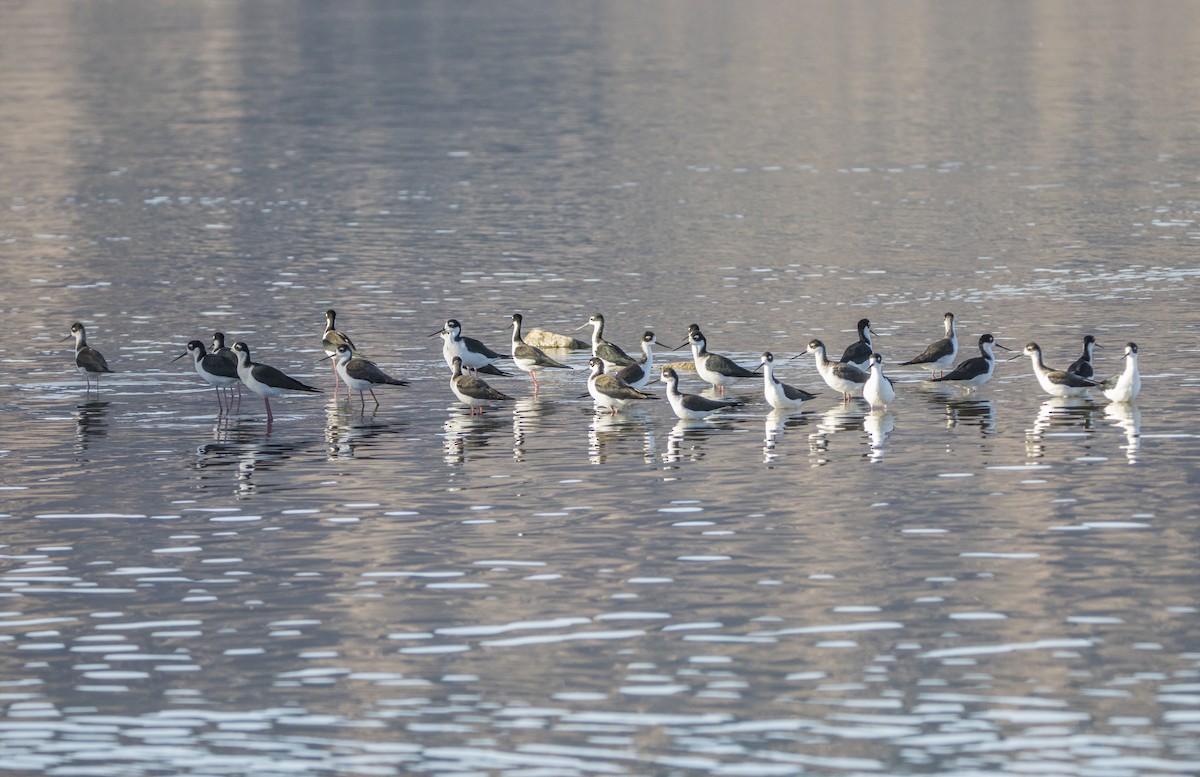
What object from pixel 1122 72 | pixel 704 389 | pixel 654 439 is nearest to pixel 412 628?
pixel 654 439

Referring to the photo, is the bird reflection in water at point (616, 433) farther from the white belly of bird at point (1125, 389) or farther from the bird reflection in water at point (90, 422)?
the bird reflection in water at point (90, 422)

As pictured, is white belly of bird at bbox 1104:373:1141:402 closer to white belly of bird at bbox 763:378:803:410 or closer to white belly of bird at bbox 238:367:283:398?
white belly of bird at bbox 763:378:803:410

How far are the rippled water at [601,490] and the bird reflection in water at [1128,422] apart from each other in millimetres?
89

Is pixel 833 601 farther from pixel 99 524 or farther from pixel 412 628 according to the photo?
pixel 99 524

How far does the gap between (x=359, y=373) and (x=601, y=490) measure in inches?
278

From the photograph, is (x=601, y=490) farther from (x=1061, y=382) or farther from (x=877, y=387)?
(x=1061, y=382)

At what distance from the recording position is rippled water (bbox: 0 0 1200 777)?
16406 mm

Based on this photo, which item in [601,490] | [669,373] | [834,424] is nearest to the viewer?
[601,490]

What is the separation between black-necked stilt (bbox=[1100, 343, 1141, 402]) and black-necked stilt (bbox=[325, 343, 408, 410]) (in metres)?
10.3

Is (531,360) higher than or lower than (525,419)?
higher

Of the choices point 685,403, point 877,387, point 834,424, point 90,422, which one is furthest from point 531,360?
point 90,422

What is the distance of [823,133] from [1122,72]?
31.6 m

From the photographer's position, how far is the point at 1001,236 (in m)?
49.3

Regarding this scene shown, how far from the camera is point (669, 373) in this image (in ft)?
94.9
